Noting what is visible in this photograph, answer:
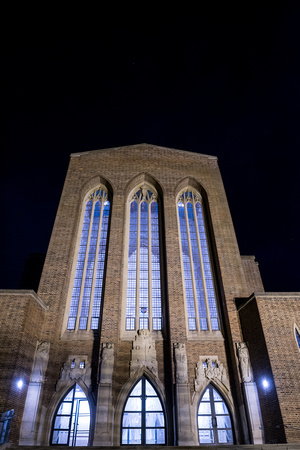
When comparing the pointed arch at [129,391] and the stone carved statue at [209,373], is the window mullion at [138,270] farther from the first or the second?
the stone carved statue at [209,373]

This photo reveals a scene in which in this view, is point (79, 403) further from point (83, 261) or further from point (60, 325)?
point (83, 261)

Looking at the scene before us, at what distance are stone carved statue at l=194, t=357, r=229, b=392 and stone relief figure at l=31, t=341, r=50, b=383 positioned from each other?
5950 mm

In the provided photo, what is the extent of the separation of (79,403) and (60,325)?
10.6ft

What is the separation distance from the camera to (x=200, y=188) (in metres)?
18.7

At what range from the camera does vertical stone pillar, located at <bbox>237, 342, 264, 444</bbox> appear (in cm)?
1120

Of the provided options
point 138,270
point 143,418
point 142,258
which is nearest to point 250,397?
point 143,418

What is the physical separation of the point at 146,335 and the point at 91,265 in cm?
456

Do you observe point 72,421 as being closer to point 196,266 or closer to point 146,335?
point 146,335

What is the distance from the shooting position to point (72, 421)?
1198 cm

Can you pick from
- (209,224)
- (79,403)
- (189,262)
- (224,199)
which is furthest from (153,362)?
(224,199)

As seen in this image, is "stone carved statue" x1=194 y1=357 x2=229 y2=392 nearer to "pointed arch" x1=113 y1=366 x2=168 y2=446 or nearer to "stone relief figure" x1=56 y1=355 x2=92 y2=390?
"pointed arch" x1=113 y1=366 x2=168 y2=446

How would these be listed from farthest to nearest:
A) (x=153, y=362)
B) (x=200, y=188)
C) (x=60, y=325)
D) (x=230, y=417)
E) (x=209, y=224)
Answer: (x=200, y=188) < (x=209, y=224) < (x=60, y=325) < (x=153, y=362) < (x=230, y=417)

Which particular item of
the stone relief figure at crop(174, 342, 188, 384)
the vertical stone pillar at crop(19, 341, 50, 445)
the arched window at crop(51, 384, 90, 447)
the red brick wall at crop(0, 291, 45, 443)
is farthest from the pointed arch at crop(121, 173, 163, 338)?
the red brick wall at crop(0, 291, 45, 443)

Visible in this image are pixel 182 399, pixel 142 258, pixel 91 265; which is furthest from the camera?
pixel 142 258
